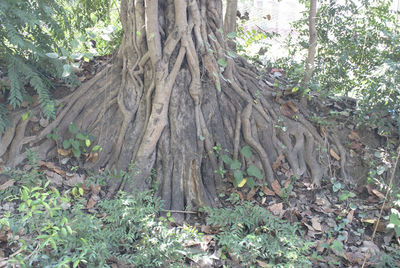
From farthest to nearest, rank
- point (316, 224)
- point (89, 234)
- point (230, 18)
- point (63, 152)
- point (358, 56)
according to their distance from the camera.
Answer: point (230, 18) → point (358, 56) → point (63, 152) → point (316, 224) → point (89, 234)

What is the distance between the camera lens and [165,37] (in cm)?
467

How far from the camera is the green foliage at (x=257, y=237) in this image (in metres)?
3.52

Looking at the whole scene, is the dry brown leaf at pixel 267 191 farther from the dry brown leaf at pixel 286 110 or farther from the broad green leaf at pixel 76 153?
the broad green leaf at pixel 76 153

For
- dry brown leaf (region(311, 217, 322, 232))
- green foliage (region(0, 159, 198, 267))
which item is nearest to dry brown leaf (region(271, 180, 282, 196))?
dry brown leaf (region(311, 217, 322, 232))

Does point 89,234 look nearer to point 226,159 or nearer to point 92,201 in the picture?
point 92,201

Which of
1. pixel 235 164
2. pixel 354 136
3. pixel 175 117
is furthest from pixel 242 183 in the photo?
pixel 354 136

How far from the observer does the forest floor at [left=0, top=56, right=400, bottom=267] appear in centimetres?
390

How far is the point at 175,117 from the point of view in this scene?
4.56 m

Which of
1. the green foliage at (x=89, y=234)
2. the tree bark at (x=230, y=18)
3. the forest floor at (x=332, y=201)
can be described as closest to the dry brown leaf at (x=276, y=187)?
the forest floor at (x=332, y=201)

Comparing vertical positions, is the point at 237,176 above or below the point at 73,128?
below

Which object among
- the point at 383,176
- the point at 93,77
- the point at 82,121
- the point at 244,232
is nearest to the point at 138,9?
the point at 93,77

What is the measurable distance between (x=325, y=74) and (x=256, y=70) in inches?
37.7

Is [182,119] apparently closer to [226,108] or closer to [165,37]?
[226,108]

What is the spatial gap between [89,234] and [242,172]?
200cm
